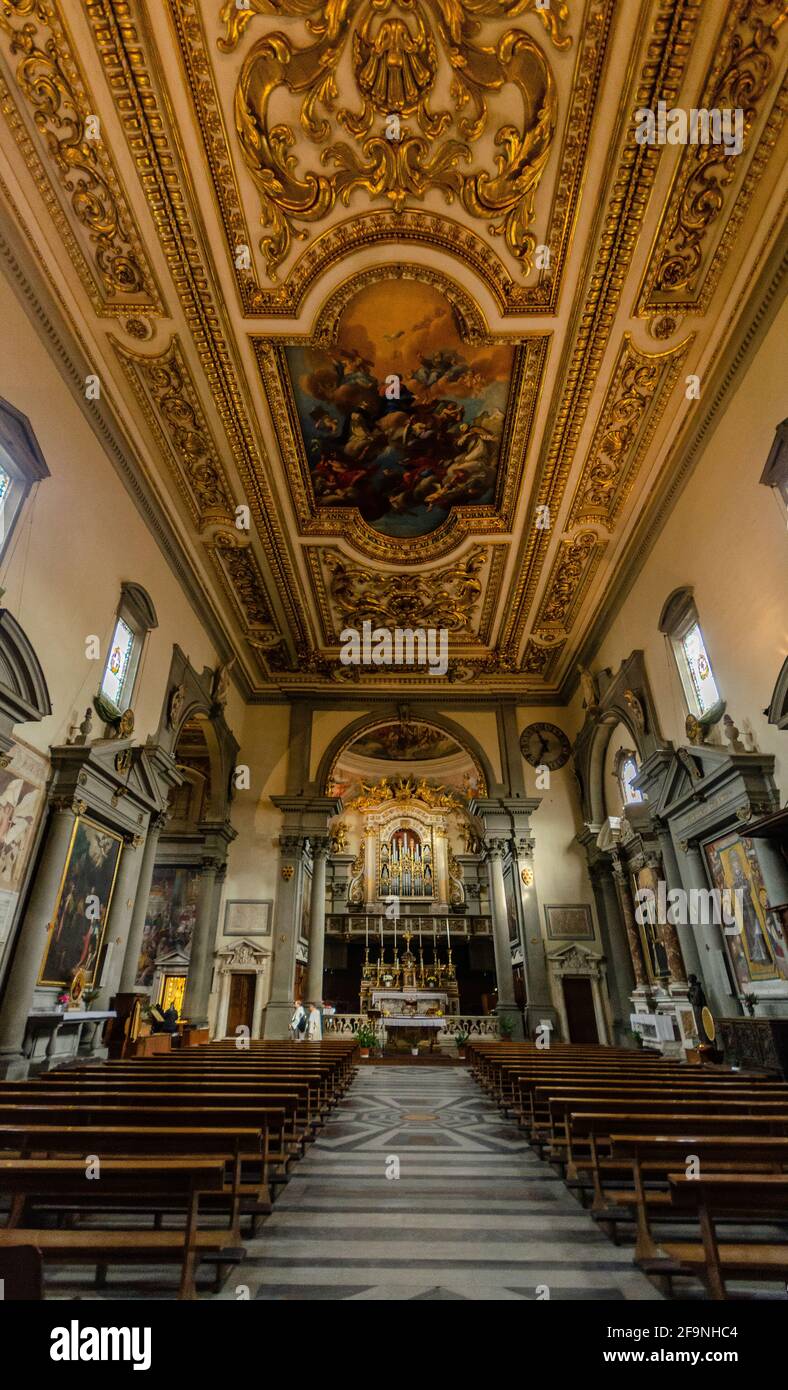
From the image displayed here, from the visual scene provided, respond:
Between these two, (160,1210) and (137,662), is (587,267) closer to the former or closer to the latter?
(137,662)

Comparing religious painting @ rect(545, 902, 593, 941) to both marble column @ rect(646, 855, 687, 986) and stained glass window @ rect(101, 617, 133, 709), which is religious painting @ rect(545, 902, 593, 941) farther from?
stained glass window @ rect(101, 617, 133, 709)

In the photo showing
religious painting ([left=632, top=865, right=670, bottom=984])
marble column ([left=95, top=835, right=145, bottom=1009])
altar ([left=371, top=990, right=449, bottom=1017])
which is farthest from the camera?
altar ([left=371, top=990, right=449, bottom=1017])

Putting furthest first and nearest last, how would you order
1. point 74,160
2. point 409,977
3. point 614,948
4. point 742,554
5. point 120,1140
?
point 409,977
point 614,948
point 742,554
point 74,160
point 120,1140

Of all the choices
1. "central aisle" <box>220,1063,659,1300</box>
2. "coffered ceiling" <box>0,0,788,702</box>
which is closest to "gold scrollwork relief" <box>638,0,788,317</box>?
"coffered ceiling" <box>0,0,788,702</box>

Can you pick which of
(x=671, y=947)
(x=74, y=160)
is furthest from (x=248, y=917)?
(x=74, y=160)

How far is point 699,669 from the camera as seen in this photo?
9758mm

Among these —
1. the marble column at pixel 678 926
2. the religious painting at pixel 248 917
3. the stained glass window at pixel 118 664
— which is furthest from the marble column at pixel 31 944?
the marble column at pixel 678 926

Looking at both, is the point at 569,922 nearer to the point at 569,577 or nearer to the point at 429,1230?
the point at 569,577

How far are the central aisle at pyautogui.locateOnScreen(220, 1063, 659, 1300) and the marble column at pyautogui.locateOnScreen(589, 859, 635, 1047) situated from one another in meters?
8.36

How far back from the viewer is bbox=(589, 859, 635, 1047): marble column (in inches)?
531

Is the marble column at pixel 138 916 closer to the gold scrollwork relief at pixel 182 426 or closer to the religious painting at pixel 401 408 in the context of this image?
the gold scrollwork relief at pixel 182 426

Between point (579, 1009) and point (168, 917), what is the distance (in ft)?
33.0

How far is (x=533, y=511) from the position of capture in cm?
1192
